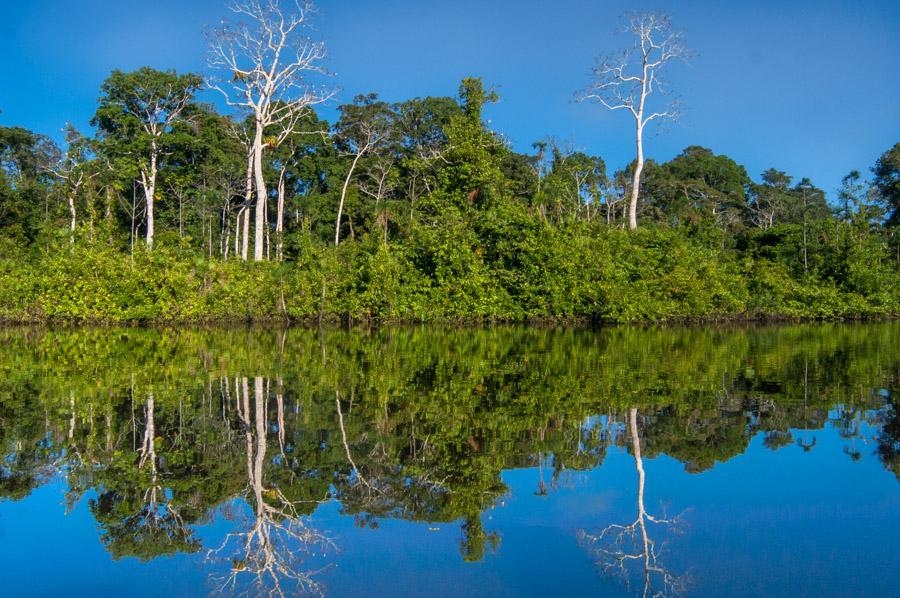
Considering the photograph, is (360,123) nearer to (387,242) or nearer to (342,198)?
(342,198)

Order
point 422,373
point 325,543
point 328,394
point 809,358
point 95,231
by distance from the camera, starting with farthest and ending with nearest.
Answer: point 95,231 → point 809,358 → point 422,373 → point 328,394 → point 325,543

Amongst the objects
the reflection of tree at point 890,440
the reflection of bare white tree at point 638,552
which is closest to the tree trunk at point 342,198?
the reflection of tree at point 890,440

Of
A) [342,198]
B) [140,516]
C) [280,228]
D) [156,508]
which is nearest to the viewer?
[140,516]

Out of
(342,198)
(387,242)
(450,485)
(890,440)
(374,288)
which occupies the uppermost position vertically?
(342,198)

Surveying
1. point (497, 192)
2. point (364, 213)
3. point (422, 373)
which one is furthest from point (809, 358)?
point (364, 213)

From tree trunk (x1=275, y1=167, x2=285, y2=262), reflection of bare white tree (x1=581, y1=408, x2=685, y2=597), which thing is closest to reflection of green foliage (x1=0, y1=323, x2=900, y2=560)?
reflection of bare white tree (x1=581, y1=408, x2=685, y2=597)

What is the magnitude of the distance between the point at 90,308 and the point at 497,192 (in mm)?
15497

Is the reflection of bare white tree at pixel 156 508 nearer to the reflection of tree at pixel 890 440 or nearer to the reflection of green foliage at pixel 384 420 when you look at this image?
the reflection of green foliage at pixel 384 420

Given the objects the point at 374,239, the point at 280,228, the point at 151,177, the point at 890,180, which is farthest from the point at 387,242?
the point at 890,180

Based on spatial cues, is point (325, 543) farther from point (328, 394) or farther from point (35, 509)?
point (328, 394)

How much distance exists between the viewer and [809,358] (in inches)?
500

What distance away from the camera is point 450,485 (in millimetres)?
4859

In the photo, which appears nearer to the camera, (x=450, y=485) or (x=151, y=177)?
(x=450, y=485)

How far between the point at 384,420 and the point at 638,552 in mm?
3334
